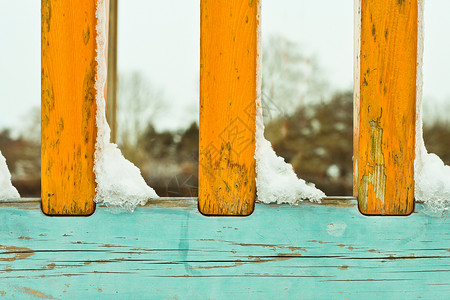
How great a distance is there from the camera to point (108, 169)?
102 centimetres

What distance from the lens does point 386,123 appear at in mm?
1018

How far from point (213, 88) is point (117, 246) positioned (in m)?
0.54

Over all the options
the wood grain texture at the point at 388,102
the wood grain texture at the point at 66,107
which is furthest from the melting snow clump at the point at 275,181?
the wood grain texture at the point at 66,107

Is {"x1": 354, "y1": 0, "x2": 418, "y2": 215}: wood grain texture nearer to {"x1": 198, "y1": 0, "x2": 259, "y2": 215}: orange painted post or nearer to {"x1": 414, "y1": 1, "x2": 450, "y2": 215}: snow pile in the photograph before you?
{"x1": 414, "y1": 1, "x2": 450, "y2": 215}: snow pile

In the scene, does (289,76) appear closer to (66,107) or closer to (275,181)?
(275,181)

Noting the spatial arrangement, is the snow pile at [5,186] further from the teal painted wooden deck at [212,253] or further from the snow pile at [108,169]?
the snow pile at [108,169]

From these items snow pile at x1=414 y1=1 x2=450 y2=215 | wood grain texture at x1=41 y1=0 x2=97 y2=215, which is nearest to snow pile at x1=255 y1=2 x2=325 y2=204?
snow pile at x1=414 y1=1 x2=450 y2=215

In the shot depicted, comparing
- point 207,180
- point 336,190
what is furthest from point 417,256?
point 207,180

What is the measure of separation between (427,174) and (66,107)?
109 centimetres

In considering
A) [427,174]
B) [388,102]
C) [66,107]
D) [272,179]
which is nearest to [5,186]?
[66,107]

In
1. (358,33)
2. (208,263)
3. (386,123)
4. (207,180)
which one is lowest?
(208,263)

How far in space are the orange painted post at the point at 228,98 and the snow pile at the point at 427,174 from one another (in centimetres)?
51

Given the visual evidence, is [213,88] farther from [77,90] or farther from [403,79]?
[403,79]

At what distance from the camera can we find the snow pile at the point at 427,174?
40.1 inches
